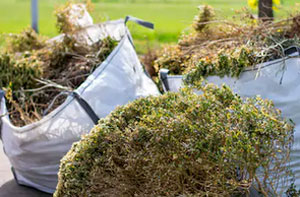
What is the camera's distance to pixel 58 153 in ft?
11.5

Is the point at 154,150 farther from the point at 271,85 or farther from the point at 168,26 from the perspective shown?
the point at 168,26

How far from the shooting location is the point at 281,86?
297cm

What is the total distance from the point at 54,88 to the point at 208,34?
4.31 ft

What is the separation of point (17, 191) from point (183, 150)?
183 centimetres

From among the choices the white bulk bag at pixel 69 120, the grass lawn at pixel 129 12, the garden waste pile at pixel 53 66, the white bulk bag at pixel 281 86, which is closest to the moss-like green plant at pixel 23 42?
the garden waste pile at pixel 53 66

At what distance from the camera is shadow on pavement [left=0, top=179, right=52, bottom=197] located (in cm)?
375

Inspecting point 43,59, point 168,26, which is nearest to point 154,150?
point 43,59

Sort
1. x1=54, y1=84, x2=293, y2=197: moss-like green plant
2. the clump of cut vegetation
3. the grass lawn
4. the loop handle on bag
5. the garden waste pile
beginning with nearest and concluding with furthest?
x1=54, y1=84, x2=293, y2=197: moss-like green plant → the clump of cut vegetation → the loop handle on bag → the garden waste pile → the grass lawn

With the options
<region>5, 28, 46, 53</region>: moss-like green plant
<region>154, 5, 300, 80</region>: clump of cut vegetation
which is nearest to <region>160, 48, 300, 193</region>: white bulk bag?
<region>154, 5, 300, 80</region>: clump of cut vegetation

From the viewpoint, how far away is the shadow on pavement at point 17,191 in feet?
12.3

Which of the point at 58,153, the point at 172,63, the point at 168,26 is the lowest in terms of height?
the point at 168,26

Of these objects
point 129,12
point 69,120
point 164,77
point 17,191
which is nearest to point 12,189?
point 17,191

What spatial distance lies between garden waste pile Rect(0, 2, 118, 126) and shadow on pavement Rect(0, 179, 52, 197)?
446 millimetres

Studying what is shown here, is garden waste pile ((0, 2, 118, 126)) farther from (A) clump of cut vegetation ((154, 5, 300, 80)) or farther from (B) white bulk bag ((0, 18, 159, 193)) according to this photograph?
(A) clump of cut vegetation ((154, 5, 300, 80))
